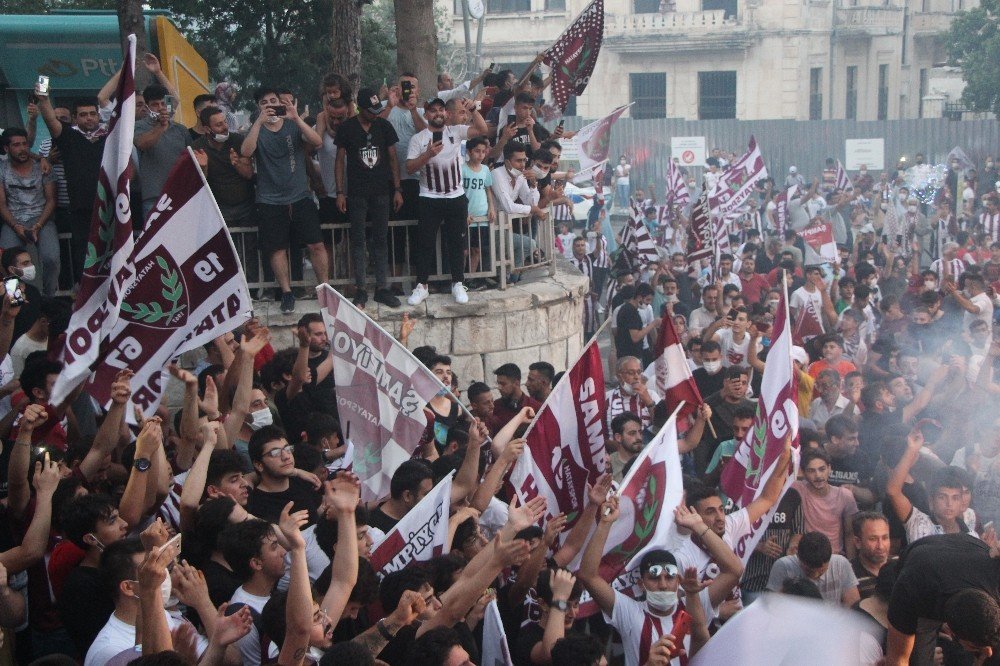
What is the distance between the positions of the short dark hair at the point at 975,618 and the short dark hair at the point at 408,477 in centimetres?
244

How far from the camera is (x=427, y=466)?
623 cm

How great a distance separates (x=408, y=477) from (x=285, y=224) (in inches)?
151

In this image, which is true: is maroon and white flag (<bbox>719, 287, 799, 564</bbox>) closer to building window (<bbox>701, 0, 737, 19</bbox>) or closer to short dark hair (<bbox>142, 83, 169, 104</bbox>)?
short dark hair (<bbox>142, 83, 169, 104</bbox>)

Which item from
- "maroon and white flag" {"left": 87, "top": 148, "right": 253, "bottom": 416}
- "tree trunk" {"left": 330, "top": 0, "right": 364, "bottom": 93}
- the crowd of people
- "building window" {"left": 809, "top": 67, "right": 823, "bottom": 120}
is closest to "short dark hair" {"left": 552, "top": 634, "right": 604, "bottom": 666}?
the crowd of people

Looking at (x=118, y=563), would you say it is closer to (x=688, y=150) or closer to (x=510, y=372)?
(x=510, y=372)

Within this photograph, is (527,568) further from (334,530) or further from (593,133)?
(593,133)

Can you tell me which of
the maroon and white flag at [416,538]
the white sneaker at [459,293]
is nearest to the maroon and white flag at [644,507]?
the maroon and white flag at [416,538]

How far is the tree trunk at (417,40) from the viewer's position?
1250cm

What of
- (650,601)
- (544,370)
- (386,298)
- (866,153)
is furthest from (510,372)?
(866,153)

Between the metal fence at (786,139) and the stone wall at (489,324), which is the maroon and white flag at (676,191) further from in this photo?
the metal fence at (786,139)

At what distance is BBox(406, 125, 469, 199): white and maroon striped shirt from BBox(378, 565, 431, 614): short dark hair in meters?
5.17

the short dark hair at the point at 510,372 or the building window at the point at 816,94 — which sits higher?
the building window at the point at 816,94

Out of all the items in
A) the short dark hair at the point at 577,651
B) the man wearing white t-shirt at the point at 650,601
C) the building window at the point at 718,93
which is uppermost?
the building window at the point at 718,93

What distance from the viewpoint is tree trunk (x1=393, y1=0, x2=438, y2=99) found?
12.5 meters
